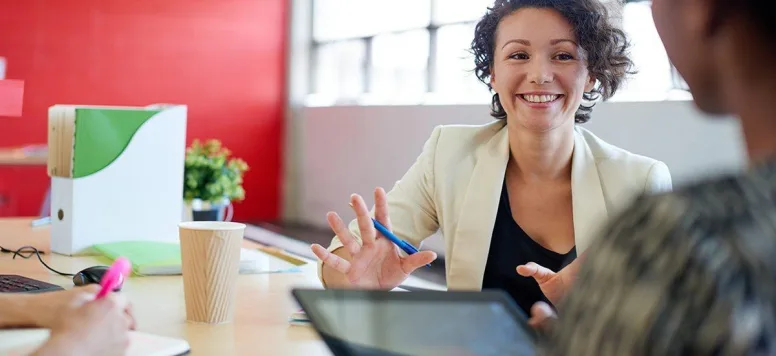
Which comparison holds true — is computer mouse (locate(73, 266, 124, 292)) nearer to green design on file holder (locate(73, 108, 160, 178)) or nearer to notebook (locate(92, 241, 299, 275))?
notebook (locate(92, 241, 299, 275))

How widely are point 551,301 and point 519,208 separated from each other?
0.39 m

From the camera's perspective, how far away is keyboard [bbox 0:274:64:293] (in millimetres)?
1471

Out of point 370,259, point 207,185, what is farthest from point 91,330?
point 207,185

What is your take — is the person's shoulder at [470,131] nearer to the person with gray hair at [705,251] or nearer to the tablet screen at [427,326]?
the tablet screen at [427,326]

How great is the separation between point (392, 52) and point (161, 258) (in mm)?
5009

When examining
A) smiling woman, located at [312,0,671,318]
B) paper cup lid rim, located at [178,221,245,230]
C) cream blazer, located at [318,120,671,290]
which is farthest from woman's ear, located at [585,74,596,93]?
paper cup lid rim, located at [178,221,245,230]

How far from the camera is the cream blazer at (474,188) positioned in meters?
1.84

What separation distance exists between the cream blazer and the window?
10.7ft

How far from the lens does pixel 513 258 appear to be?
186cm

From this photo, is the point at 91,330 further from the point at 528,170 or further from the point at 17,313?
the point at 528,170

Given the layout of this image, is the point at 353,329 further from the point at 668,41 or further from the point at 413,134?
the point at 413,134

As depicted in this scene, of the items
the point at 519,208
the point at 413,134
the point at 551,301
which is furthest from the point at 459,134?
the point at 413,134

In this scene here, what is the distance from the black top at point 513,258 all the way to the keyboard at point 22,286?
869 mm

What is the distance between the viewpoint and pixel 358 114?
6898mm
